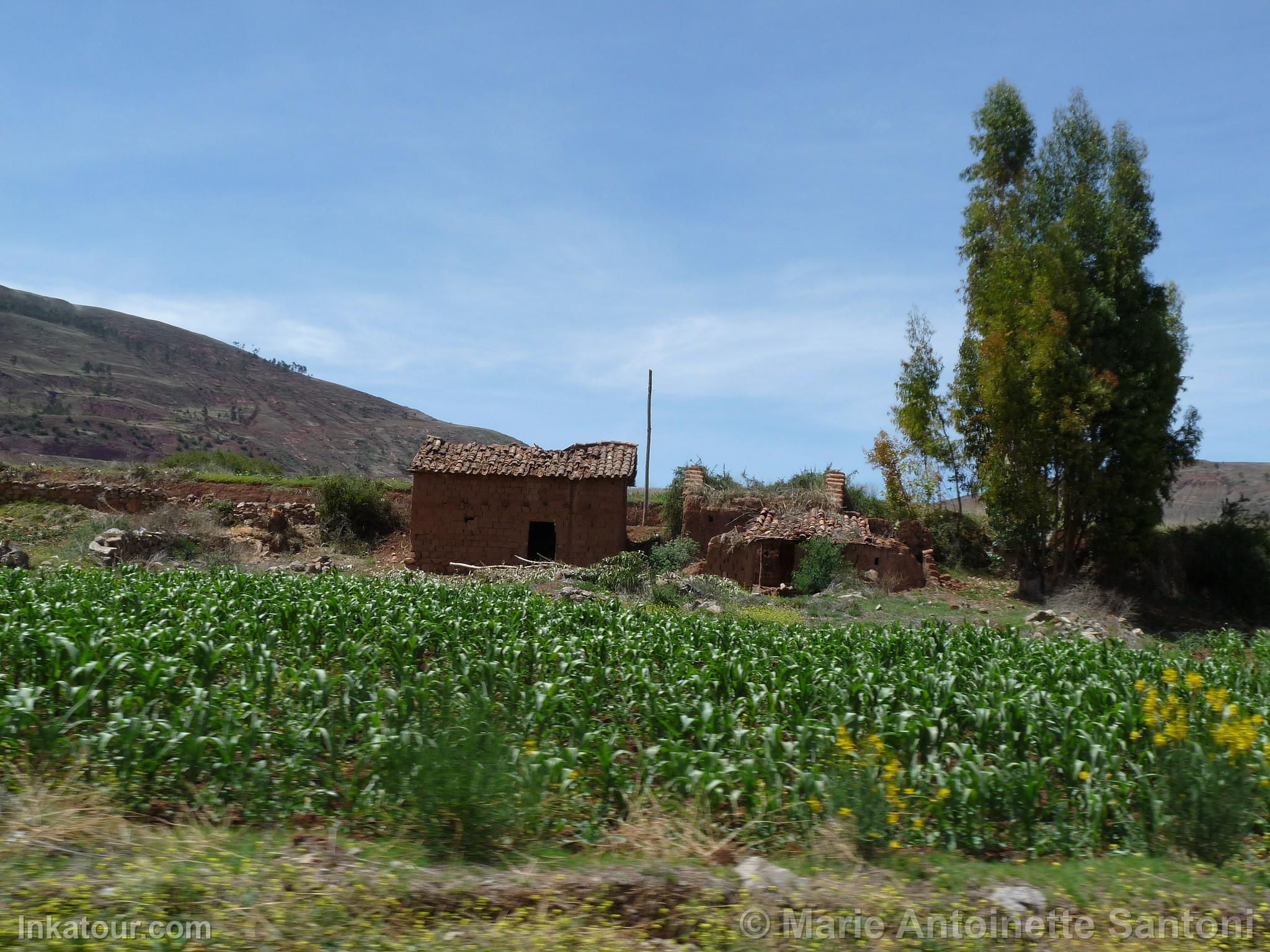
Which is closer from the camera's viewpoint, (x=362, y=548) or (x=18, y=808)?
(x=18, y=808)

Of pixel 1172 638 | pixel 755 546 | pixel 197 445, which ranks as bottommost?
pixel 1172 638

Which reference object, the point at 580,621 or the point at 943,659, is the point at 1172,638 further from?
the point at 580,621

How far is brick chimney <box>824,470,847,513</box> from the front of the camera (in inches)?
1064

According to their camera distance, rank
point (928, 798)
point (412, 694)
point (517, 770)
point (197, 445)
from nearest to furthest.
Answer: point (517, 770), point (928, 798), point (412, 694), point (197, 445)

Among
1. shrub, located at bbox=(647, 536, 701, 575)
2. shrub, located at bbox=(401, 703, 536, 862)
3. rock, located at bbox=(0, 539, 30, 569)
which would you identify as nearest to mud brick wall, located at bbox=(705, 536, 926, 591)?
shrub, located at bbox=(647, 536, 701, 575)

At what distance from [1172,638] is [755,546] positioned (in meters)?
9.77

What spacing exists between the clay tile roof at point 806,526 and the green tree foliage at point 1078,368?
13.1 ft

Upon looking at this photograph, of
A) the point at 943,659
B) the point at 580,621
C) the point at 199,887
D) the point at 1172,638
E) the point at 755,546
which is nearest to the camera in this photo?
the point at 199,887

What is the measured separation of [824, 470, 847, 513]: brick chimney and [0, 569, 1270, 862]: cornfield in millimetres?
16280

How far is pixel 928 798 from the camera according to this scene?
5793mm

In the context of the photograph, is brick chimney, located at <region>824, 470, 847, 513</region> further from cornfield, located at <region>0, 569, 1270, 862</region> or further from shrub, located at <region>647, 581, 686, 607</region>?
cornfield, located at <region>0, 569, 1270, 862</region>

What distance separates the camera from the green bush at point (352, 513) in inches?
1158

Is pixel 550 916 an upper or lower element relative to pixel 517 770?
lower

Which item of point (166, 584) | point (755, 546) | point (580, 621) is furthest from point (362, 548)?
point (580, 621)
